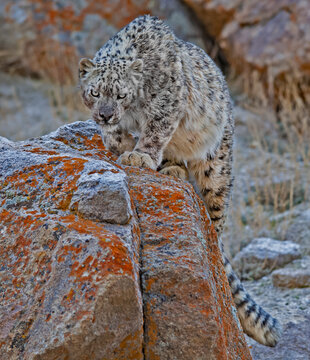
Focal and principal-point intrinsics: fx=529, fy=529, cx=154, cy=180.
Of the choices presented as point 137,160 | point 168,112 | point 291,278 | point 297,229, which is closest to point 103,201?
point 137,160

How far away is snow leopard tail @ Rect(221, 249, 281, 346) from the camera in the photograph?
145 inches

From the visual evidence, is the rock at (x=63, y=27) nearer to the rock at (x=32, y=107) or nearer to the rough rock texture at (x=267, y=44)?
the rock at (x=32, y=107)

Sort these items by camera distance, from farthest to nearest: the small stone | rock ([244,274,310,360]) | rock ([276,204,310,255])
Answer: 1. rock ([276,204,310,255])
2. rock ([244,274,310,360])
3. the small stone

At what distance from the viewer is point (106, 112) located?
3.40m

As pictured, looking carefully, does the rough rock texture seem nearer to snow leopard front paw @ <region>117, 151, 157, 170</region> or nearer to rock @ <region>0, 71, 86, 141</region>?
rock @ <region>0, 71, 86, 141</region>

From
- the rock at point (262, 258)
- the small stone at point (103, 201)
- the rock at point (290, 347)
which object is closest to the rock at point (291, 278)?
the rock at point (262, 258)

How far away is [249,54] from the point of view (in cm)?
905

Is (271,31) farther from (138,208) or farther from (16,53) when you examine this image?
(138,208)

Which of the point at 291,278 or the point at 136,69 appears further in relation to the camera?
the point at 291,278

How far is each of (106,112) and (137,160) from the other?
373mm

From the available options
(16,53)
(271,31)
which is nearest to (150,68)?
(271,31)

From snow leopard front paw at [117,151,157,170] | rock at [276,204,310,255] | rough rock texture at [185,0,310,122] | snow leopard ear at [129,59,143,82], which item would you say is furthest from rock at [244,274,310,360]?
rough rock texture at [185,0,310,122]

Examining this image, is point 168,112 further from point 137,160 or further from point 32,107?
point 32,107

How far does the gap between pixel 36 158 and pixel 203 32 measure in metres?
7.71
